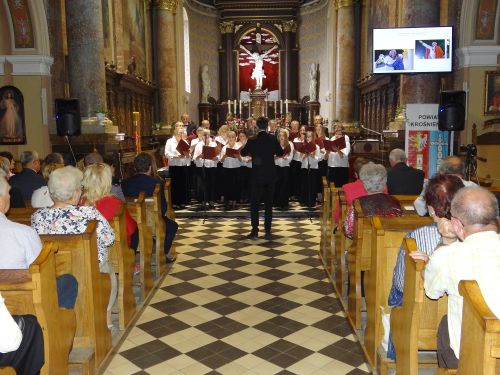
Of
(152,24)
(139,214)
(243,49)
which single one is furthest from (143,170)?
(243,49)

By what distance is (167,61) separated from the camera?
1836cm

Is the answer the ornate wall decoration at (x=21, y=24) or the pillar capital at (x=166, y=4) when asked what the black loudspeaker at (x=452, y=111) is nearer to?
the ornate wall decoration at (x=21, y=24)

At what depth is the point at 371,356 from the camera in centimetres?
376

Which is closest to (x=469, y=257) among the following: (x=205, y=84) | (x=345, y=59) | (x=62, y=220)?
(x=62, y=220)

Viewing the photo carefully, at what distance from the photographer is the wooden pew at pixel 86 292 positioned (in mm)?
3369

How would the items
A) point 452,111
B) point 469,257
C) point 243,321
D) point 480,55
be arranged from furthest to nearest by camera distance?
1. point 480,55
2. point 452,111
3. point 243,321
4. point 469,257

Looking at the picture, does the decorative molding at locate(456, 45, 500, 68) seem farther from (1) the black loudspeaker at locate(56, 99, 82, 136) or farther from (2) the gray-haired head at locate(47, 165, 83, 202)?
(2) the gray-haired head at locate(47, 165, 83, 202)

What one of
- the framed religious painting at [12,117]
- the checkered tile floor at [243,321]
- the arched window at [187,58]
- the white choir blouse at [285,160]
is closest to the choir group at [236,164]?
the white choir blouse at [285,160]

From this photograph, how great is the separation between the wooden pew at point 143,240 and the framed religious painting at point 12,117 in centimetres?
597

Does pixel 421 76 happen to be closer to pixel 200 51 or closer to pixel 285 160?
pixel 285 160

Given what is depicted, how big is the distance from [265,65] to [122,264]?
21300 millimetres

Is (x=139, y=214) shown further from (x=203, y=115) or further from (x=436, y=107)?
(x=203, y=115)

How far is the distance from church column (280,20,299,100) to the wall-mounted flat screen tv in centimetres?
1397

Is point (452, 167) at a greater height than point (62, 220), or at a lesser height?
greater
